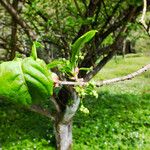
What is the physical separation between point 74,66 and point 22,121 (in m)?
11.2

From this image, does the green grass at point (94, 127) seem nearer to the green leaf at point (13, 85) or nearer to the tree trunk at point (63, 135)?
the tree trunk at point (63, 135)

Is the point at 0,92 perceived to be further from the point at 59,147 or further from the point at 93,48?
the point at 59,147

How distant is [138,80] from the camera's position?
22016 mm

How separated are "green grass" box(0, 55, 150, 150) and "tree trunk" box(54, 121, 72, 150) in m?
0.92

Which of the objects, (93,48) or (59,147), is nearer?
(93,48)

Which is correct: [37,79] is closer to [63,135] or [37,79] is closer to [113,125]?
[63,135]

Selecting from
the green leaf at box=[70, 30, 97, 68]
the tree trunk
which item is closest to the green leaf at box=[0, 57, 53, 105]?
the green leaf at box=[70, 30, 97, 68]

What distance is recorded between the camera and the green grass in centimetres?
1043

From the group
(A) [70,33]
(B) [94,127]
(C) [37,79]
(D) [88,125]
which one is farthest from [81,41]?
(D) [88,125]

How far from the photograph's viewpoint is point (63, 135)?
8.95m

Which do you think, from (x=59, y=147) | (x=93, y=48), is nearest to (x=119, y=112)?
(x=59, y=147)

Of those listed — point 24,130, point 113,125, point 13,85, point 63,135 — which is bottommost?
point 113,125

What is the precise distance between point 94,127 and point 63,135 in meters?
2.52

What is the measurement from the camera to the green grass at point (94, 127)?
10.4 metres
